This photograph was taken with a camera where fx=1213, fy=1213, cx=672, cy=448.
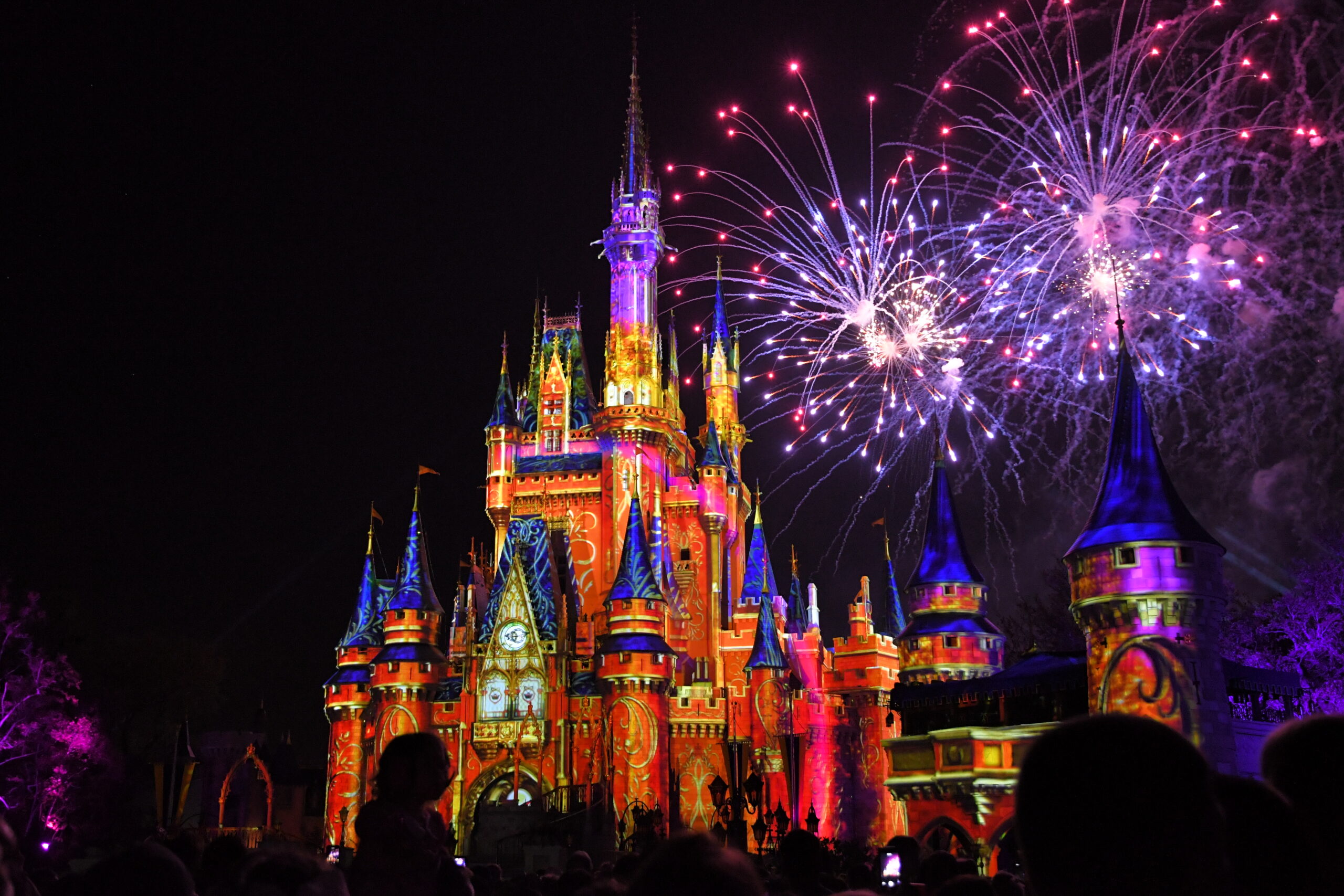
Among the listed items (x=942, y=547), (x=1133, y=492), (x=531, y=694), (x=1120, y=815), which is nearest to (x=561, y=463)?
(x=531, y=694)

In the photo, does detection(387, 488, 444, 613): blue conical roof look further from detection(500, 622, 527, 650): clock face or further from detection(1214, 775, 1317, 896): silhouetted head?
detection(1214, 775, 1317, 896): silhouetted head

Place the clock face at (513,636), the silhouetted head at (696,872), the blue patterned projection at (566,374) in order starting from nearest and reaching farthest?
the silhouetted head at (696,872) < the clock face at (513,636) < the blue patterned projection at (566,374)

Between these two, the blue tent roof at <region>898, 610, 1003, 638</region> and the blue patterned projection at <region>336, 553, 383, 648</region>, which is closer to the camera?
the blue tent roof at <region>898, 610, 1003, 638</region>

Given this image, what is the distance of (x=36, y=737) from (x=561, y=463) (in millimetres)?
22696

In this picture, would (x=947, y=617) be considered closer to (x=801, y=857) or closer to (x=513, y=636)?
(x=513, y=636)

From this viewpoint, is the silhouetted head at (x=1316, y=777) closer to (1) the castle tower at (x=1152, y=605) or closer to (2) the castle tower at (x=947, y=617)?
(1) the castle tower at (x=1152, y=605)

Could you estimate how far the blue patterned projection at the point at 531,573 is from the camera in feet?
150

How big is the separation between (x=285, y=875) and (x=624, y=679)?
38.7 metres

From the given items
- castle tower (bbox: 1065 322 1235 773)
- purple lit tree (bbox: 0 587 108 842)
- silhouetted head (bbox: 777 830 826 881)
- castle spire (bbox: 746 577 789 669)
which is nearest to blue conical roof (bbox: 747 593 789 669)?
castle spire (bbox: 746 577 789 669)

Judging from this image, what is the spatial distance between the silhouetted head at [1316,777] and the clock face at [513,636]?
42659 mm

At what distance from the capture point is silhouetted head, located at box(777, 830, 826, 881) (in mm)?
8062

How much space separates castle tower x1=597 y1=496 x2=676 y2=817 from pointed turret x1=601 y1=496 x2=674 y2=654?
0.02m

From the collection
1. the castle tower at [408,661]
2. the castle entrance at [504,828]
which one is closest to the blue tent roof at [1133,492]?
the castle entrance at [504,828]

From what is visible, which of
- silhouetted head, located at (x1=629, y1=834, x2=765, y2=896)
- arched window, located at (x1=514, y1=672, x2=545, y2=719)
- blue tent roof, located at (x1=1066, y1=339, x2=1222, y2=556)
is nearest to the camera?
silhouetted head, located at (x1=629, y1=834, x2=765, y2=896)
